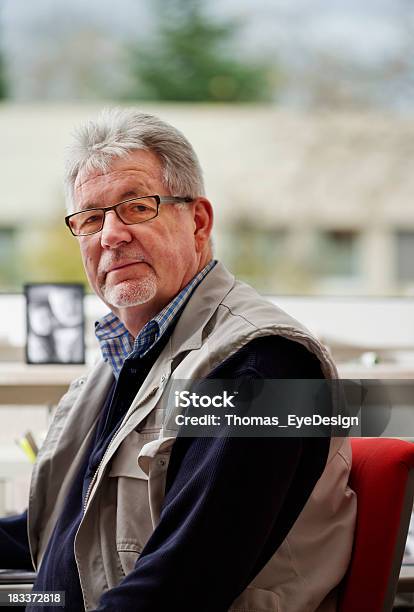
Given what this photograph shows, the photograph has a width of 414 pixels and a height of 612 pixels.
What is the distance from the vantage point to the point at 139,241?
48.8 inches

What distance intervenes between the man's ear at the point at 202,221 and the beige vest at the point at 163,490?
143 millimetres

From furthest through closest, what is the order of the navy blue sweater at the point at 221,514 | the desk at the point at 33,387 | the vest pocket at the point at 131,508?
the desk at the point at 33,387, the vest pocket at the point at 131,508, the navy blue sweater at the point at 221,514

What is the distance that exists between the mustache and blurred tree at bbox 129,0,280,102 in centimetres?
149

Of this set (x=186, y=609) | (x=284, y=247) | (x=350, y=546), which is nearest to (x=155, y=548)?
(x=186, y=609)

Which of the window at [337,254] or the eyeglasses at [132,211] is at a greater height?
the eyeglasses at [132,211]

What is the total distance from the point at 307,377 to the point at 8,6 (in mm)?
2056

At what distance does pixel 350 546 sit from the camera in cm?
110

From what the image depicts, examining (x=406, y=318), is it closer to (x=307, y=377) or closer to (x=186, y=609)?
(x=307, y=377)

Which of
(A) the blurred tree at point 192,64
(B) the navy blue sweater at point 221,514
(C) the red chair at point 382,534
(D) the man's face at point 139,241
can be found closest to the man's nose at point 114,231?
(D) the man's face at point 139,241

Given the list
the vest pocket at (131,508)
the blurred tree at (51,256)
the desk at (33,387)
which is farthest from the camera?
the blurred tree at (51,256)

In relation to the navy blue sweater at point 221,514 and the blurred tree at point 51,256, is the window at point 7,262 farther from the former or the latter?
the navy blue sweater at point 221,514

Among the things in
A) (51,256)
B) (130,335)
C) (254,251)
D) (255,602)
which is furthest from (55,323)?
(255,602)

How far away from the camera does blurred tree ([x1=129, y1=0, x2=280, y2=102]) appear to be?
2592 mm

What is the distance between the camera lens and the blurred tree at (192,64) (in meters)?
2.59
